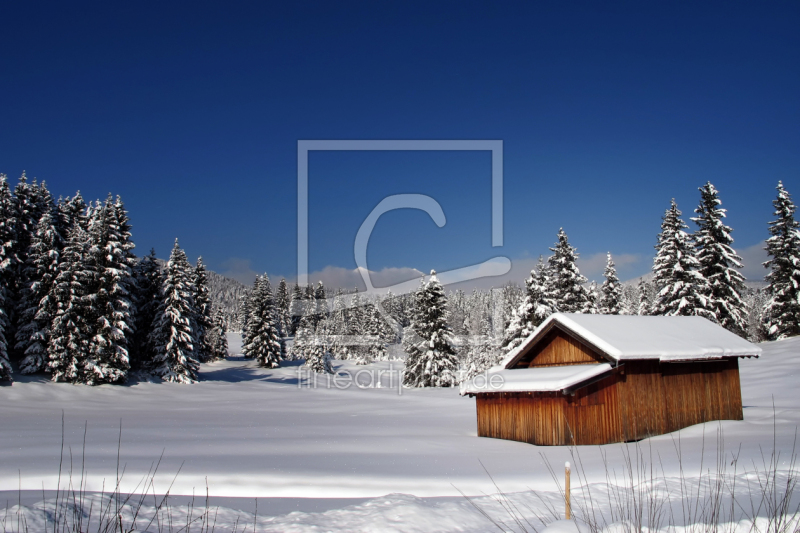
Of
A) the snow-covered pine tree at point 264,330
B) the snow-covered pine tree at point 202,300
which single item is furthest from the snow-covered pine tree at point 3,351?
the snow-covered pine tree at point 264,330

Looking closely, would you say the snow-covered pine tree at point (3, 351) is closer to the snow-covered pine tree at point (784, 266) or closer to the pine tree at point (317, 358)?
the pine tree at point (317, 358)

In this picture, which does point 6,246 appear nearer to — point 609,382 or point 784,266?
point 609,382

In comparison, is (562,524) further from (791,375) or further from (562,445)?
(791,375)

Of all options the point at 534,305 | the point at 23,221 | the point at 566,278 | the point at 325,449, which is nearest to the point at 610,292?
the point at 566,278

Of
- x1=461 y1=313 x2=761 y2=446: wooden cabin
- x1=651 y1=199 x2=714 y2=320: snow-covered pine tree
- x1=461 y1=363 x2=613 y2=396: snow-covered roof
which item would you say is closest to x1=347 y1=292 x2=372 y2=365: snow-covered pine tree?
x1=651 y1=199 x2=714 y2=320: snow-covered pine tree

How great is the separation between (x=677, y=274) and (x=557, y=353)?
24.0 m

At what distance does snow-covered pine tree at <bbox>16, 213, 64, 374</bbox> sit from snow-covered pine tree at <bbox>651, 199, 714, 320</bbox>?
4455 centimetres

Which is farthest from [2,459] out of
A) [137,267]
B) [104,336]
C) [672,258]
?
[672,258]

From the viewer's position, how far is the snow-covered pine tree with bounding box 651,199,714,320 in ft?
126

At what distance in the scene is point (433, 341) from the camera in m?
45.6

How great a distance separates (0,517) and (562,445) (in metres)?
15.9

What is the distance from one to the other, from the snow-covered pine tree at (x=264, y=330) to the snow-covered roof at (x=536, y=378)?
43666mm

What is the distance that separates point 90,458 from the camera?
14.5 metres

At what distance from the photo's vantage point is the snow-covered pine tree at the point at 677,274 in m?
38.5
